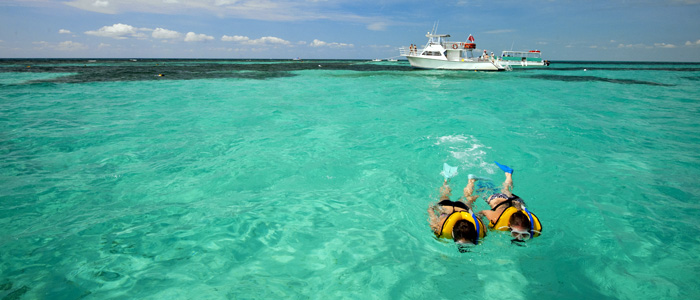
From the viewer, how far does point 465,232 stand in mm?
3975

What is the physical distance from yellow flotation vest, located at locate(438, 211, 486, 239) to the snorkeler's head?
1.28 feet

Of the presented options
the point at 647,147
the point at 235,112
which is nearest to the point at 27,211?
the point at 235,112

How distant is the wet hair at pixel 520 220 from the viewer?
4121 millimetres

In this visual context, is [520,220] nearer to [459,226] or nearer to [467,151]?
[459,226]

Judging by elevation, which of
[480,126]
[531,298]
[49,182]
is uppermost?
[480,126]

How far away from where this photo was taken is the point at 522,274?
373 cm

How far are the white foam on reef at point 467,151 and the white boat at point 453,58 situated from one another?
43770 mm

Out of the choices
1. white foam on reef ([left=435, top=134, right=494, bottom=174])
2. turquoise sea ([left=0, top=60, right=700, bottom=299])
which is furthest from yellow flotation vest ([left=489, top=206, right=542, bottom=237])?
white foam on reef ([left=435, top=134, right=494, bottom=174])

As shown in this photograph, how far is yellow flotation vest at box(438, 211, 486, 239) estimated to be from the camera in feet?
13.2

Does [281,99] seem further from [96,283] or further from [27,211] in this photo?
[96,283]

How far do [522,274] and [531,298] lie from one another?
374 mm

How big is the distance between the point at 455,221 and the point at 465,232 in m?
0.19

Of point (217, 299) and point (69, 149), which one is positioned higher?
point (69, 149)

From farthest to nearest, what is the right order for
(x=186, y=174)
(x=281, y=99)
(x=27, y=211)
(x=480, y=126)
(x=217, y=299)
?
(x=281, y=99), (x=480, y=126), (x=186, y=174), (x=27, y=211), (x=217, y=299)
